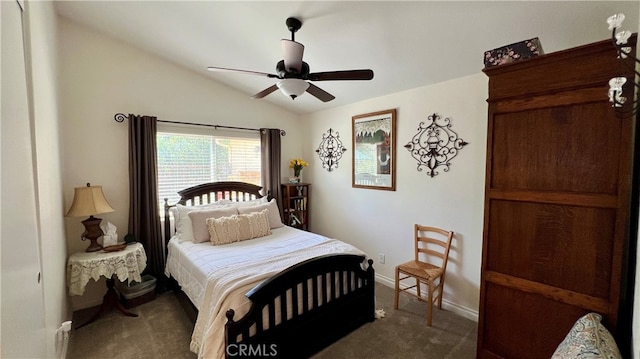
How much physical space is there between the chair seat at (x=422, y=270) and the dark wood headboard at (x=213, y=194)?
2321 mm

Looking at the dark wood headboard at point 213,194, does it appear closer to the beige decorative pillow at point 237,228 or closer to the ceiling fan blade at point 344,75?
the beige decorative pillow at point 237,228

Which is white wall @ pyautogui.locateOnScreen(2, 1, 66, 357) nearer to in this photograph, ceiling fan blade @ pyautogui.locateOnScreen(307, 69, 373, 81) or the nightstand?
the nightstand

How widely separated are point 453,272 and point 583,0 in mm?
2332

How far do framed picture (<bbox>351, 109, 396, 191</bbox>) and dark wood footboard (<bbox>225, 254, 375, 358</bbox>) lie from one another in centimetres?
121

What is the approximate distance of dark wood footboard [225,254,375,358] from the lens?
70.3 inches

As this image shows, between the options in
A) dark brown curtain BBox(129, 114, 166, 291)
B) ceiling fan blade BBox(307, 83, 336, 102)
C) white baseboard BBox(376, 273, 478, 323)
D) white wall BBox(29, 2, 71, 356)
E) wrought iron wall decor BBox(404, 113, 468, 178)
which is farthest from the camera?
dark brown curtain BBox(129, 114, 166, 291)


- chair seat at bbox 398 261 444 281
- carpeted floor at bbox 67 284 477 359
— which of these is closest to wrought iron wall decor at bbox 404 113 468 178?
chair seat at bbox 398 261 444 281

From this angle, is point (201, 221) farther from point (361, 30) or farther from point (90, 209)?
point (361, 30)

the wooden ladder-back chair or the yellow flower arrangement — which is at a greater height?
the yellow flower arrangement

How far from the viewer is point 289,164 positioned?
14.5ft

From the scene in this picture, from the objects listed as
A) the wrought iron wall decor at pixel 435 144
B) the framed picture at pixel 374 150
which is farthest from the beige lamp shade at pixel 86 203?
the wrought iron wall decor at pixel 435 144

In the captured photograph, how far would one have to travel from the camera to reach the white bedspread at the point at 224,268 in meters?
1.79

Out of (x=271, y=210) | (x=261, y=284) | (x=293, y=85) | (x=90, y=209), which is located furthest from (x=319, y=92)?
(x=90, y=209)

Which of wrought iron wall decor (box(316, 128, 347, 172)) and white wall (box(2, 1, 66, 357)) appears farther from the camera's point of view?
wrought iron wall decor (box(316, 128, 347, 172))
